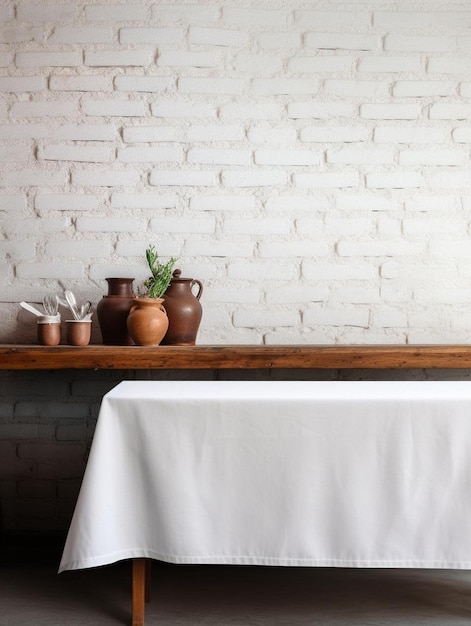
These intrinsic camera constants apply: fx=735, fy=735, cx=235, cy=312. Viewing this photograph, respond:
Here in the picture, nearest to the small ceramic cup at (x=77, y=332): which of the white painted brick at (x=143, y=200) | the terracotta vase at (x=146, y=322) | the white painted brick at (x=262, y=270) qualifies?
the terracotta vase at (x=146, y=322)

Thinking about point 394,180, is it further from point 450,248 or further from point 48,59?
point 48,59

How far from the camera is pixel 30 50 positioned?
304 cm

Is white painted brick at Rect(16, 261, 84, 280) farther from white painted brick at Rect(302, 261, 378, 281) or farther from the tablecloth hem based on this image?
the tablecloth hem

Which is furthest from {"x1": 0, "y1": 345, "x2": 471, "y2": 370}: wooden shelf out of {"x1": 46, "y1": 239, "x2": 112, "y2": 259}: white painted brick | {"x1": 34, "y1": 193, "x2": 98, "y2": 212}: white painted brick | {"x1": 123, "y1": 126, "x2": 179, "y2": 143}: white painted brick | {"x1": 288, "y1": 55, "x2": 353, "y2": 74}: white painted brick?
{"x1": 288, "y1": 55, "x2": 353, "y2": 74}: white painted brick

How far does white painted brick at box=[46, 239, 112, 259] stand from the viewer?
3.05m

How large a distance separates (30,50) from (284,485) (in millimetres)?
2122

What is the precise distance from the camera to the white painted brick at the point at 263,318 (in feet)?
10.1

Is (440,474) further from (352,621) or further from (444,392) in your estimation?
(352,621)

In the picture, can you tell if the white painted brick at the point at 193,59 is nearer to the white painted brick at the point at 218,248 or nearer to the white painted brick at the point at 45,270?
the white painted brick at the point at 218,248

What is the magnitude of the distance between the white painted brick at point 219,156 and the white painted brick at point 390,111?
517 millimetres

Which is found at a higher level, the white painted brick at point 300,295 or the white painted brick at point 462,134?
Answer: the white painted brick at point 462,134

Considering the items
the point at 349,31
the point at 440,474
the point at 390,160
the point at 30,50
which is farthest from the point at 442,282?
the point at 30,50

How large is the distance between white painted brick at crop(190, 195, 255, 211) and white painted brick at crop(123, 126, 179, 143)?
0.27m

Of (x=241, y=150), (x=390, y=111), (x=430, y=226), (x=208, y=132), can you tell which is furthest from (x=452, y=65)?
(x=208, y=132)
